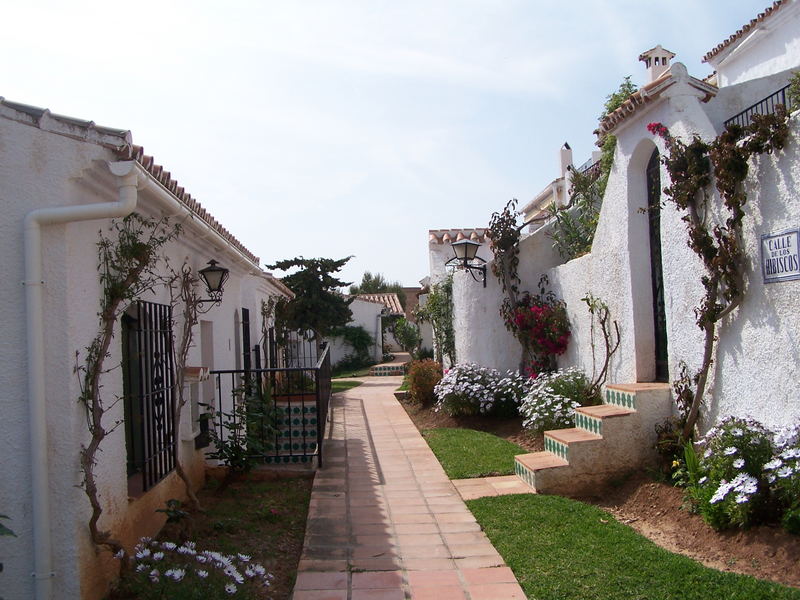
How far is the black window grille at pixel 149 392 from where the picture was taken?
5.22 meters

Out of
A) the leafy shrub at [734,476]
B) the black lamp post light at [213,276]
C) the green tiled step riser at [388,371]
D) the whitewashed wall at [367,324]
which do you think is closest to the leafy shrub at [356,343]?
the whitewashed wall at [367,324]

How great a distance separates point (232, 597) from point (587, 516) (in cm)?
314

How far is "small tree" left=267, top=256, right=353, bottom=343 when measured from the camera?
2273 centimetres

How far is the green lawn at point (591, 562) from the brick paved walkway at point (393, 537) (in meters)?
0.17

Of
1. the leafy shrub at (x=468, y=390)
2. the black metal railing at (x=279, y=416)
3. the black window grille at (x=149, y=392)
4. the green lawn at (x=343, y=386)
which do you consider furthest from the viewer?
the green lawn at (x=343, y=386)

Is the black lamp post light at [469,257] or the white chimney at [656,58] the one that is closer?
the black lamp post light at [469,257]

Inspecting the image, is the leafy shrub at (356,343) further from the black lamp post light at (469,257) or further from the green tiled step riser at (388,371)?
the black lamp post light at (469,257)

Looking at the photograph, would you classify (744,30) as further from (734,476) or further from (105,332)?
(105,332)

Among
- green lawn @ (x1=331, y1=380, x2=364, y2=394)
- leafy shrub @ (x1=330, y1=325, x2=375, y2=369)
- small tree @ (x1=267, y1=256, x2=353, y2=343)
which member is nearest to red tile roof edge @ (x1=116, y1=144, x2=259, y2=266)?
green lawn @ (x1=331, y1=380, x2=364, y2=394)

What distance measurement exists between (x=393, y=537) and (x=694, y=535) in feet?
7.72

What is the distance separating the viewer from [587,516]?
5.53 m

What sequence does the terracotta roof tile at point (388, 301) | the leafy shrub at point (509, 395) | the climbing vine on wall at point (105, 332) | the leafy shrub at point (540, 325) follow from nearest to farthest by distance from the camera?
the climbing vine on wall at point (105, 332), the leafy shrub at point (540, 325), the leafy shrub at point (509, 395), the terracotta roof tile at point (388, 301)

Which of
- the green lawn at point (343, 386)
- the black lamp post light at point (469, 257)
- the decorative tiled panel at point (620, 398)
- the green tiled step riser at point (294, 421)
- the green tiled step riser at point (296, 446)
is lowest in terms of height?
the green lawn at point (343, 386)

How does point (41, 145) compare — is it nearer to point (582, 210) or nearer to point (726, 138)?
point (726, 138)
